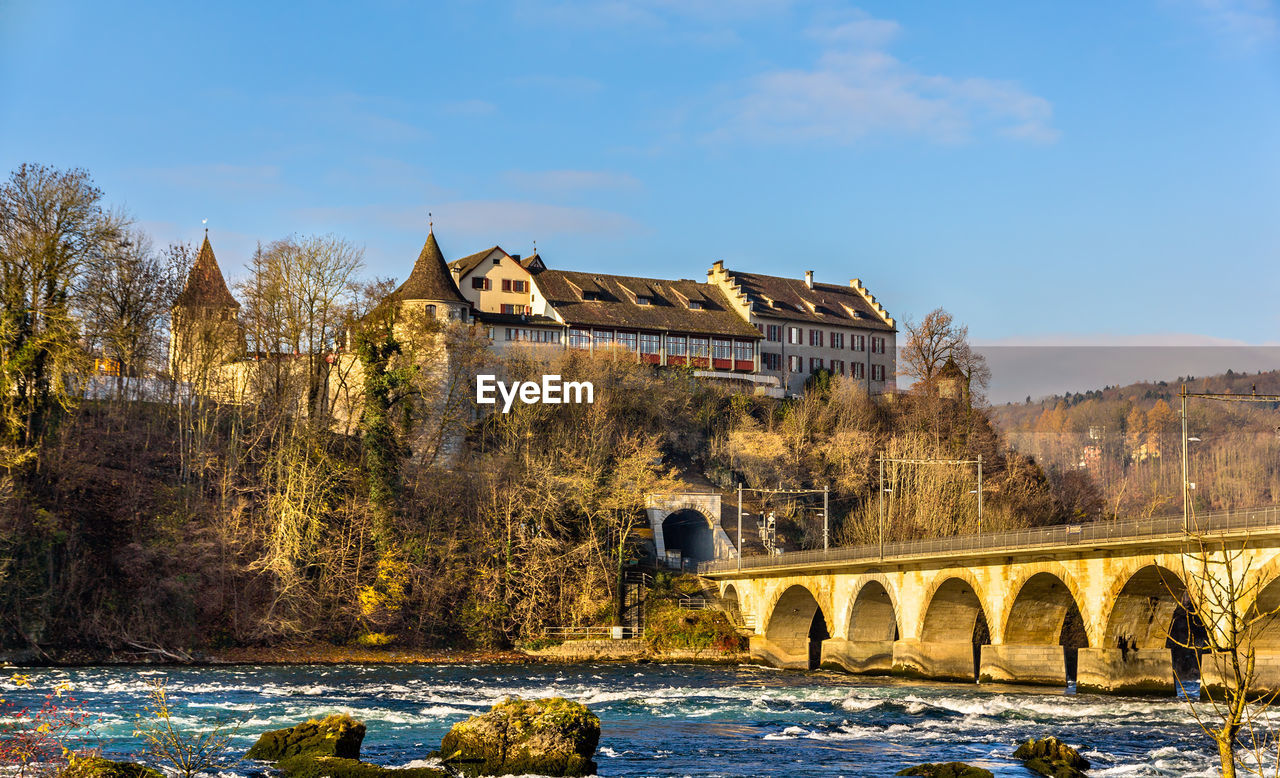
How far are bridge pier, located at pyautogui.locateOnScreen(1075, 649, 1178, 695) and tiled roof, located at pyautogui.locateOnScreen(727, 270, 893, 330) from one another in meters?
65.1

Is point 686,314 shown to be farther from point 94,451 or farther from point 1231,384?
point 1231,384

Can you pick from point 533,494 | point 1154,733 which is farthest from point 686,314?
point 1154,733

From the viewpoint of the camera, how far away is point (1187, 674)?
5841 cm

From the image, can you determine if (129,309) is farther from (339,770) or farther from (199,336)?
(339,770)

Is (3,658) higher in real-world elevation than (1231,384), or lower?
lower

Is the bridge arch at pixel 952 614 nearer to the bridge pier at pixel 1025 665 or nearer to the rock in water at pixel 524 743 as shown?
the bridge pier at pixel 1025 665

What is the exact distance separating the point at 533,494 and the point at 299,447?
42.1ft

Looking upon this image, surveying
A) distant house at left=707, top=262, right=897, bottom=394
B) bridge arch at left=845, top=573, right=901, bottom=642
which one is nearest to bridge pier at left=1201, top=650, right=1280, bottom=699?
bridge arch at left=845, top=573, right=901, bottom=642

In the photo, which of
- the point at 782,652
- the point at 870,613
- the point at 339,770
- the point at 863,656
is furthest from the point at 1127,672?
the point at 339,770

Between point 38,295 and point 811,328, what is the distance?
68764 millimetres

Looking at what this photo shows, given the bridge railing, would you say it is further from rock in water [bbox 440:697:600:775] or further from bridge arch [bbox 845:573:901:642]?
rock in water [bbox 440:697:600:775]

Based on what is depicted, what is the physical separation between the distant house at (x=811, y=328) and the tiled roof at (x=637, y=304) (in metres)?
2.57

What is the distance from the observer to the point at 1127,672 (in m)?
46.4

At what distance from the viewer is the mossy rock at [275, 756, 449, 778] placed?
2666cm
